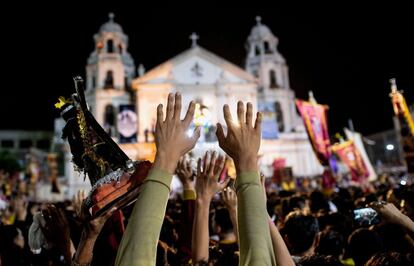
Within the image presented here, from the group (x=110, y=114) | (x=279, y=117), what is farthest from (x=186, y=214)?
(x=279, y=117)

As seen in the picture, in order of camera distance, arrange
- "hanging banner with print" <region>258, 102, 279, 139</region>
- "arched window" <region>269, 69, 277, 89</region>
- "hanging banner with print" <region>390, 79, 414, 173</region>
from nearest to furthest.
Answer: "hanging banner with print" <region>390, 79, 414, 173</region> < "hanging banner with print" <region>258, 102, 279, 139</region> < "arched window" <region>269, 69, 277, 89</region>

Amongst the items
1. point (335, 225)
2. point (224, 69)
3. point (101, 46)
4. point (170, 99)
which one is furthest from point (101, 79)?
point (170, 99)

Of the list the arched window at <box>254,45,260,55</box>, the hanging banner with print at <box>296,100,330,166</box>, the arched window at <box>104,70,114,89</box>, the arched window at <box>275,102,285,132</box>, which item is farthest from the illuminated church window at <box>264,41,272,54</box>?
the hanging banner with print at <box>296,100,330,166</box>

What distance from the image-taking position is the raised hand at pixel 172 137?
1.76 metres

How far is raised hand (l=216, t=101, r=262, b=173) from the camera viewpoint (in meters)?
1.88

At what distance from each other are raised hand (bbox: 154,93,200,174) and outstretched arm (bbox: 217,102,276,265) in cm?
24

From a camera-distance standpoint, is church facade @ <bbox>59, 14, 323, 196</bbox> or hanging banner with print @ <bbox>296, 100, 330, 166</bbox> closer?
hanging banner with print @ <bbox>296, 100, 330, 166</bbox>

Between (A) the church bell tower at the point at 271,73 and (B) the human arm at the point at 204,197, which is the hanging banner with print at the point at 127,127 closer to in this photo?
(A) the church bell tower at the point at 271,73

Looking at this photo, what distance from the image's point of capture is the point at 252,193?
5.91ft

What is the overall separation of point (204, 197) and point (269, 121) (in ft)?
119

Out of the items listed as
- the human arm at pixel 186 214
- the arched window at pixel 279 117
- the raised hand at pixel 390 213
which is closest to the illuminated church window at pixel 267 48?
the arched window at pixel 279 117

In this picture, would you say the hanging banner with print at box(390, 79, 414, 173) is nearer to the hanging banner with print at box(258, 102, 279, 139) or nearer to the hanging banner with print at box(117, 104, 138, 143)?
the hanging banner with print at box(258, 102, 279, 139)

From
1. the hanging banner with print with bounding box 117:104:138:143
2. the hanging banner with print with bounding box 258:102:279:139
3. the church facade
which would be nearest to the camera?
the hanging banner with print with bounding box 117:104:138:143

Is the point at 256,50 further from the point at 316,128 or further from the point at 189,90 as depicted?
the point at 316,128
